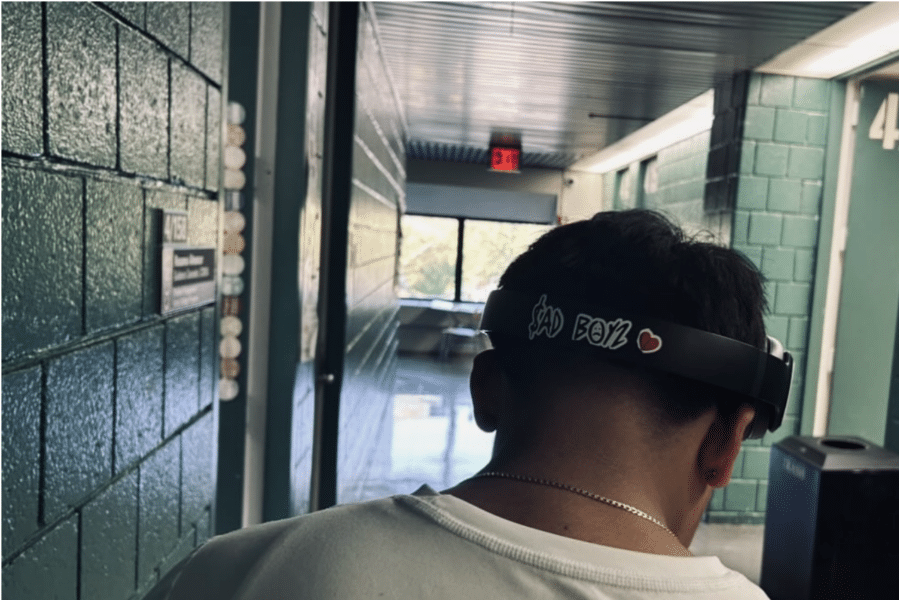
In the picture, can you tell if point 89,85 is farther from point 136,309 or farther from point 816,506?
point 816,506

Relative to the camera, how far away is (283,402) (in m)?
2.49

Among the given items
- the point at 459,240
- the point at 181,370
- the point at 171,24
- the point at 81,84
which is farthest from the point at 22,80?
the point at 459,240

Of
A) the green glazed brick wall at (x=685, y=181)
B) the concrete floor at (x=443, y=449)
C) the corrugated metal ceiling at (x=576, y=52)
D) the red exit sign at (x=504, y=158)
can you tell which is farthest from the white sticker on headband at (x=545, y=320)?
the red exit sign at (x=504, y=158)

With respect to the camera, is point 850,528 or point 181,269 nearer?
point 181,269

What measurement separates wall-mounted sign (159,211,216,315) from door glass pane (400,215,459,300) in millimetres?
10138

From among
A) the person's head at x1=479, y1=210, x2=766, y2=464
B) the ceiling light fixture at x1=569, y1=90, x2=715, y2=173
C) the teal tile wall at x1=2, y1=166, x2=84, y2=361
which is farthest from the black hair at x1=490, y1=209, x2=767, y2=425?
the ceiling light fixture at x1=569, y1=90, x2=715, y2=173

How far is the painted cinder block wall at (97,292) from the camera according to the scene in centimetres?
86

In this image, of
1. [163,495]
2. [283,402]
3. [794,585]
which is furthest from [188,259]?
[794,585]

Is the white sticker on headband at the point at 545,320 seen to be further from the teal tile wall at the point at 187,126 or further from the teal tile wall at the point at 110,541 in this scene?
the teal tile wall at the point at 187,126

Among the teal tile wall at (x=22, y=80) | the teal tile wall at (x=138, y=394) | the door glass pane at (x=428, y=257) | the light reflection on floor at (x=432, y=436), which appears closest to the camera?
the teal tile wall at (x=22, y=80)

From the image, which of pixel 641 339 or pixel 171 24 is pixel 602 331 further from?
pixel 171 24

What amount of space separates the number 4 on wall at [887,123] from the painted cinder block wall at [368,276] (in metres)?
2.87

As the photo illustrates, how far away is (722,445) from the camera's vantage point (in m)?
0.78

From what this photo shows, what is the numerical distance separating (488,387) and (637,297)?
20cm
